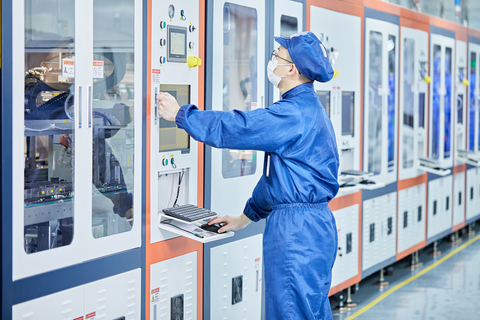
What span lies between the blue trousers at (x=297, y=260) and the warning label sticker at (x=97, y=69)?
1.09 meters

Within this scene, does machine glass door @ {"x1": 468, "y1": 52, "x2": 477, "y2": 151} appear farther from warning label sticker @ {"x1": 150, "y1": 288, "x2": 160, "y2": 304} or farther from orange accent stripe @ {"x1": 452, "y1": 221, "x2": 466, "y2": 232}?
warning label sticker @ {"x1": 150, "y1": 288, "x2": 160, "y2": 304}

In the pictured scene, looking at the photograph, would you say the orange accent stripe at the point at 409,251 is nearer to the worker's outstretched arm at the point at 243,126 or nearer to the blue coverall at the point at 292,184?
the blue coverall at the point at 292,184

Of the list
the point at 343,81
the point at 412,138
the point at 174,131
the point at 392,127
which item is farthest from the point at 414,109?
the point at 174,131

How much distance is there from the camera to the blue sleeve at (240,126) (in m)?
2.63

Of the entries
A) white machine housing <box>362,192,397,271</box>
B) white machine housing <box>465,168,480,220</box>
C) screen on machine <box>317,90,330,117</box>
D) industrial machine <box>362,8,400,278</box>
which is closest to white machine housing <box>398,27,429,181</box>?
industrial machine <box>362,8,400,278</box>

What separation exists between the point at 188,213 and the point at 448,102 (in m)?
5.17

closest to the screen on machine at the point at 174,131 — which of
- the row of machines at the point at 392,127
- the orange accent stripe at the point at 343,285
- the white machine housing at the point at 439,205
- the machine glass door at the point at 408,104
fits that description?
the row of machines at the point at 392,127

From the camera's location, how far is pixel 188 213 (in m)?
3.03

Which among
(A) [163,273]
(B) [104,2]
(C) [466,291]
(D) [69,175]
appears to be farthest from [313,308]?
(C) [466,291]

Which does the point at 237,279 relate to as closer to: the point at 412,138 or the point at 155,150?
the point at 155,150

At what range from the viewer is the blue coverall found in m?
2.64

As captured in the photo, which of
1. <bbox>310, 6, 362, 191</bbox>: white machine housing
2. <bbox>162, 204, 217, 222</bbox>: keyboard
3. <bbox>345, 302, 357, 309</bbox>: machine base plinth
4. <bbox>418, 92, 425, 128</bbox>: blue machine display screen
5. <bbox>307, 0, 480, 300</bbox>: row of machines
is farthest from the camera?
<bbox>418, 92, 425, 128</bbox>: blue machine display screen

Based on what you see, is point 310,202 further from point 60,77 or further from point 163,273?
point 60,77

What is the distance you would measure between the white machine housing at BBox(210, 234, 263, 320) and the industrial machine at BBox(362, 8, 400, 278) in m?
1.65
